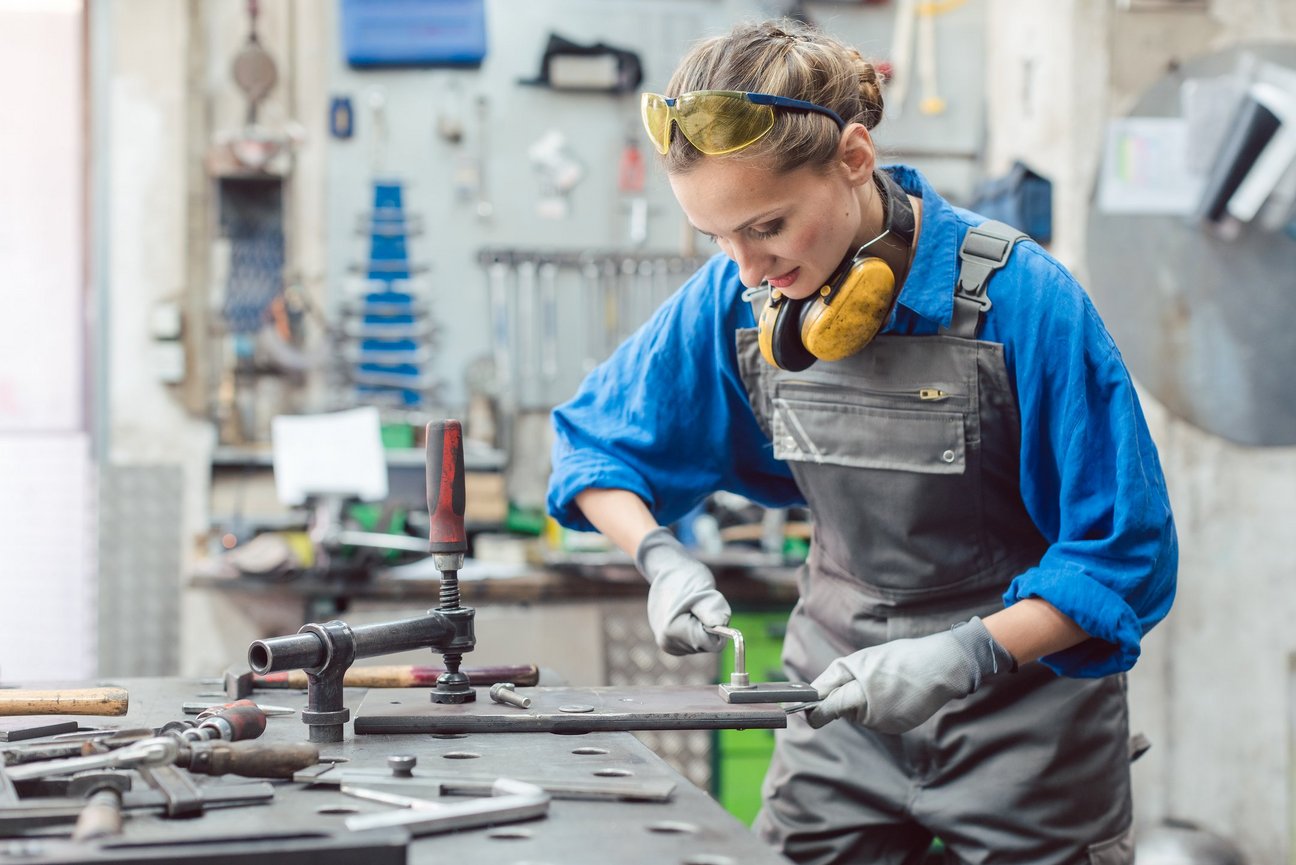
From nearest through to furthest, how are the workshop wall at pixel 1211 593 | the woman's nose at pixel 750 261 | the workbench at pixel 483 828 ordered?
1. the workbench at pixel 483 828
2. the woman's nose at pixel 750 261
3. the workshop wall at pixel 1211 593

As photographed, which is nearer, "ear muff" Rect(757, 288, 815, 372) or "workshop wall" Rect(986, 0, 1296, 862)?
"ear muff" Rect(757, 288, 815, 372)

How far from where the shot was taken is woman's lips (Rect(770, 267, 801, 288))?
149cm

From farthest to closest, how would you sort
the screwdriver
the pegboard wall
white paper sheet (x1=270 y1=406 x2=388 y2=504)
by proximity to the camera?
the pegboard wall
white paper sheet (x1=270 y1=406 x2=388 y2=504)
the screwdriver

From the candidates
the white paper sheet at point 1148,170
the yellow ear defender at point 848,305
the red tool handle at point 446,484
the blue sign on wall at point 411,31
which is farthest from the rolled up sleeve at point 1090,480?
the blue sign on wall at point 411,31

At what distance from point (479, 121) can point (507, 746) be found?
352 cm

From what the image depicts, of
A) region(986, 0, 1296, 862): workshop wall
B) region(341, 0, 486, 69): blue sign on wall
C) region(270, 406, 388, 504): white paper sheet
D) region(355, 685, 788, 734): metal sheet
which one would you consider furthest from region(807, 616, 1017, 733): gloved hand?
region(341, 0, 486, 69): blue sign on wall

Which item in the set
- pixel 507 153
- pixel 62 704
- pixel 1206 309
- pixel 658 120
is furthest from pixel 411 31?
pixel 62 704

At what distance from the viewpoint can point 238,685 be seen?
4.87 feet

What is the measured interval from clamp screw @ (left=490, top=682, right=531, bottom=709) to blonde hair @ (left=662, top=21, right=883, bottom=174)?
60 cm

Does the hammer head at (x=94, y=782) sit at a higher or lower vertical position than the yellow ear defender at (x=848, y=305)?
lower

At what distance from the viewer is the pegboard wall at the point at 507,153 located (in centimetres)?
442

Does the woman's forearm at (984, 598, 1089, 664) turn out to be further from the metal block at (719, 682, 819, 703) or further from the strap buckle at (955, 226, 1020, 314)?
the strap buckle at (955, 226, 1020, 314)

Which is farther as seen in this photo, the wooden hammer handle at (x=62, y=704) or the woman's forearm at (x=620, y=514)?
the woman's forearm at (x=620, y=514)

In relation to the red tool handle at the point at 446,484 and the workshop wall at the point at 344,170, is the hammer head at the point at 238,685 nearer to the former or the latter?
the red tool handle at the point at 446,484
